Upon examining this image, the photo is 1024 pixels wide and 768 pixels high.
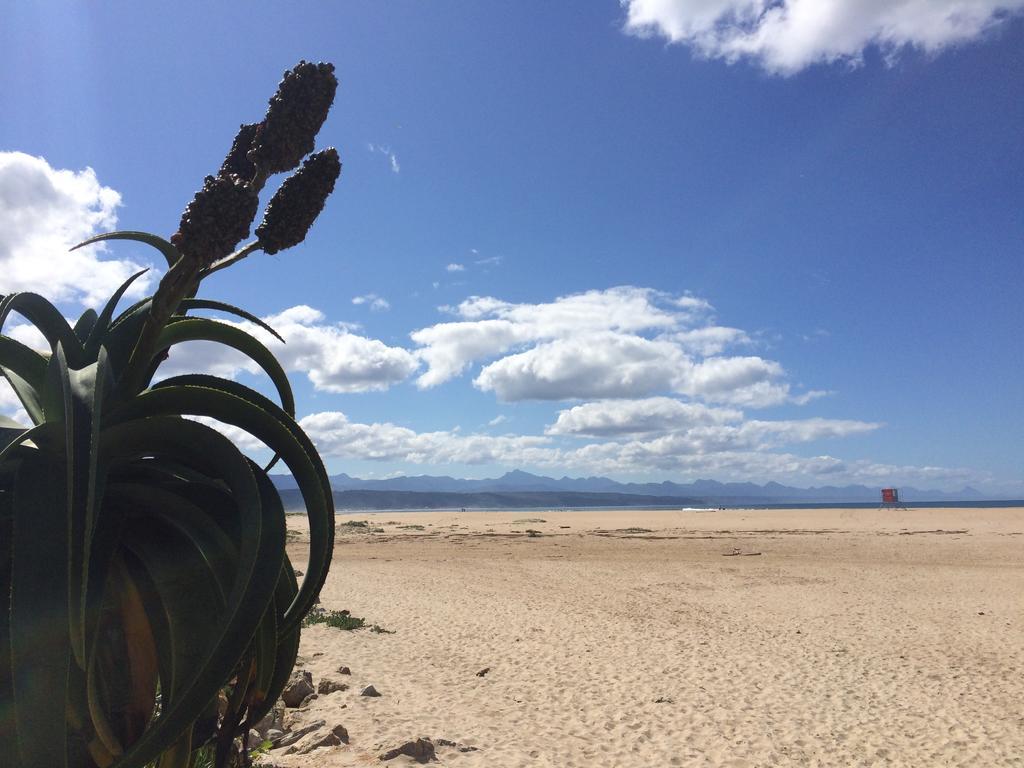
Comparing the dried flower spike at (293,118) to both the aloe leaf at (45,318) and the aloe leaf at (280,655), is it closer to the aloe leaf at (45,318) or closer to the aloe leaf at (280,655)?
the aloe leaf at (45,318)

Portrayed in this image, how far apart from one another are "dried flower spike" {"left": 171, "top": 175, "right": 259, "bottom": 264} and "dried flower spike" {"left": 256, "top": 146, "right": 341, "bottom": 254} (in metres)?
0.18

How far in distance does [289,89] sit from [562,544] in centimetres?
3415

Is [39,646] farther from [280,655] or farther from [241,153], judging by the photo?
[241,153]

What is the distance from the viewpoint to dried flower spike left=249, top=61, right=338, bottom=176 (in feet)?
7.73

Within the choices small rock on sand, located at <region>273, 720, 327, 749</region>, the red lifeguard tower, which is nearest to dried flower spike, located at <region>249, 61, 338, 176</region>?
small rock on sand, located at <region>273, 720, 327, 749</region>

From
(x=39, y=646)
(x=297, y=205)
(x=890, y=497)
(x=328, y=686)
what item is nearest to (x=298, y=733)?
(x=328, y=686)

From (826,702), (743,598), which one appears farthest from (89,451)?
(743,598)

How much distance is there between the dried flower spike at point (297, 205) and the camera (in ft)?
7.62

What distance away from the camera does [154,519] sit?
95.0 inches

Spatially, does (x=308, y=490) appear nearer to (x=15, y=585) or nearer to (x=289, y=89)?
(x=15, y=585)

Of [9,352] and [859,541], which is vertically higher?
[9,352]

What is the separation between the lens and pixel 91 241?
2988 mm

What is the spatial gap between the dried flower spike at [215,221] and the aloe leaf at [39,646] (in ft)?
3.00

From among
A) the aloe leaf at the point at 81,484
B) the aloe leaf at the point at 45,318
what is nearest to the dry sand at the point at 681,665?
the aloe leaf at the point at 45,318
